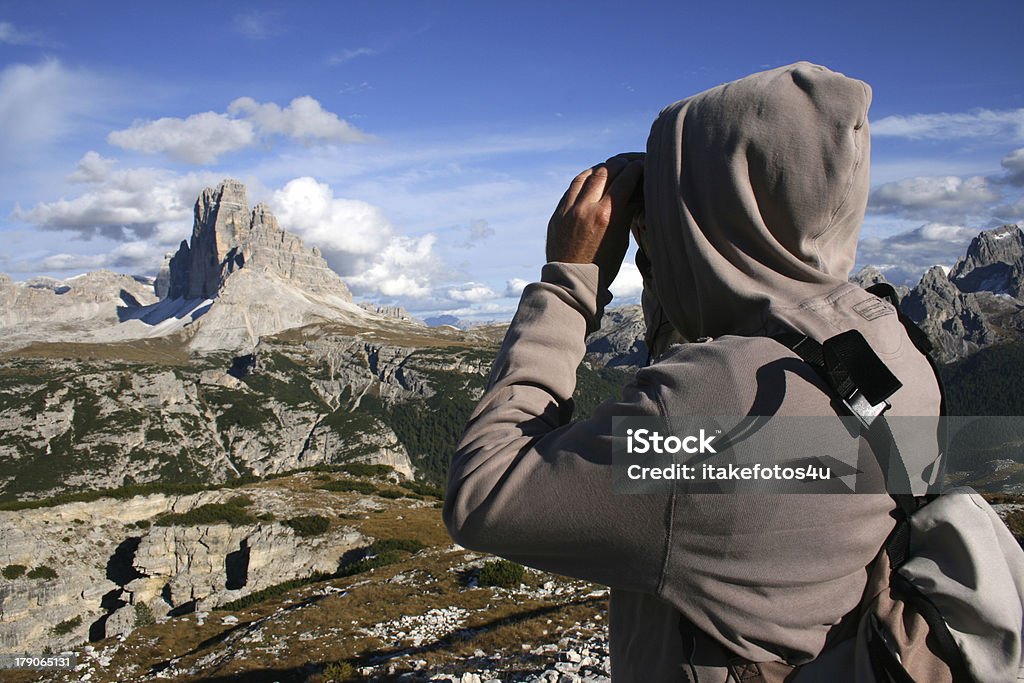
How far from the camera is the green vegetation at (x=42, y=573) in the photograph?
1010 inches

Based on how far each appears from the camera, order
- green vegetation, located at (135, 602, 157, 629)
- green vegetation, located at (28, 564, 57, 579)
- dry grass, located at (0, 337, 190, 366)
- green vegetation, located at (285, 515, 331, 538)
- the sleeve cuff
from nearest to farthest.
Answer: the sleeve cuff
green vegetation, located at (135, 602, 157, 629)
green vegetation, located at (28, 564, 57, 579)
green vegetation, located at (285, 515, 331, 538)
dry grass, located at (0, 337, 190, 366)

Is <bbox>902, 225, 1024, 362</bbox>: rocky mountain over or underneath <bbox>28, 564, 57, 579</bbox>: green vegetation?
over

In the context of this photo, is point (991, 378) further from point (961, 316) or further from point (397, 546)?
point (397, 546)

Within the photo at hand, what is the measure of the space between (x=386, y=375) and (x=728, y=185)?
16324 cm

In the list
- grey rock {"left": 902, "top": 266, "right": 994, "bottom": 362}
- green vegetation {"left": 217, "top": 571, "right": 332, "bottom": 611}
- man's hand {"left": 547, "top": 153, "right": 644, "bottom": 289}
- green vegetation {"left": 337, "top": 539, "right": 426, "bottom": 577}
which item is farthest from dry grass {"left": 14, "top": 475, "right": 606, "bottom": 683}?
grey rock {"left": 902, "top": 266, "right": 994, "bottom": 362}

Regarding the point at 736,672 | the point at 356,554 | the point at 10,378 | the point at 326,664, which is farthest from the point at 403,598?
the point at 10,378

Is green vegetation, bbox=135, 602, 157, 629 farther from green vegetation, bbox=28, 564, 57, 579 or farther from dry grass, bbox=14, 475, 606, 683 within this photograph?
dry grass, bbox=14, 475, 606, 683

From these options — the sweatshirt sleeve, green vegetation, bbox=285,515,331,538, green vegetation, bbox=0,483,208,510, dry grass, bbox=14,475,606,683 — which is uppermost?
the sweatshirt sleeve

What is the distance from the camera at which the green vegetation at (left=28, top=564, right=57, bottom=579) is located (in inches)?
1010

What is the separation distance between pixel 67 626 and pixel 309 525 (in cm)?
959

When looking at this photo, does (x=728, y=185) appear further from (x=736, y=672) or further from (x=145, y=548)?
(x=145, y=548)

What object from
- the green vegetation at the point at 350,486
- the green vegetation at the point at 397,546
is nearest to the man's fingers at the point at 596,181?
the green vegetation at the point at 397,546

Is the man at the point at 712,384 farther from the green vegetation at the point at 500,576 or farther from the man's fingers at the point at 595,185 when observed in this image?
the green vegetation at the point at 500,576

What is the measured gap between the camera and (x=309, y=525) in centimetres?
2752
